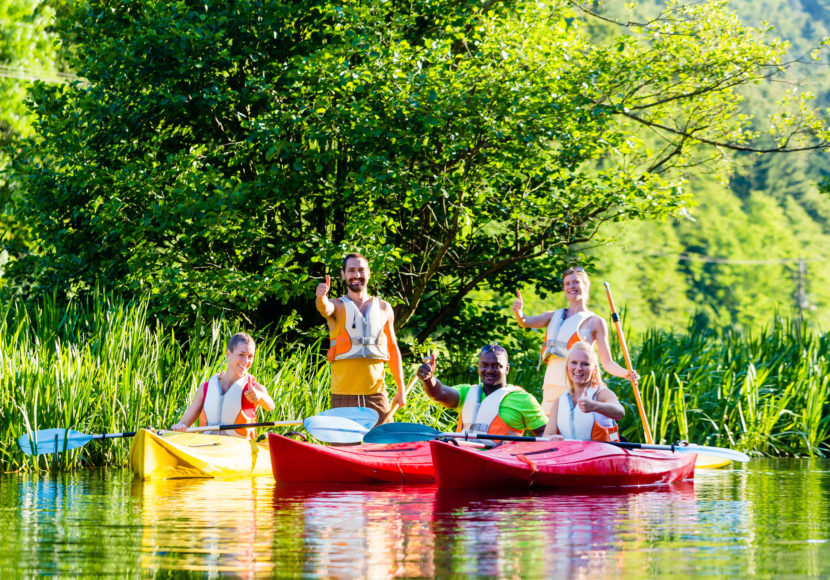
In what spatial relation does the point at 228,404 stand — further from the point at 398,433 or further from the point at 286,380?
the point at 286,380

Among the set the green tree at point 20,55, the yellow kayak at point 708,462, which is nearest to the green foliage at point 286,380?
the yellow kayak at point 708,462

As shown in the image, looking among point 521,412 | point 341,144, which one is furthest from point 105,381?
point 341,144

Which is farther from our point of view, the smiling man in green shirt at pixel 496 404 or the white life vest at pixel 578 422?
the smiling man in green shirt at pixel 496 404

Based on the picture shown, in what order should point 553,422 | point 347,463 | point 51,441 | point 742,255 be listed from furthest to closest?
point 742,255, point 51,441, point 553,422, point 347,463

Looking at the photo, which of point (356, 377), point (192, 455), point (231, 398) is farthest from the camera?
point (231, 398)

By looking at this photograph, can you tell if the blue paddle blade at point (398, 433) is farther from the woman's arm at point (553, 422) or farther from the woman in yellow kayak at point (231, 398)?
the woman in yellow kayak at point (231, 398)

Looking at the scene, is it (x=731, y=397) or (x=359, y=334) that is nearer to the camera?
(x=359, y=334)

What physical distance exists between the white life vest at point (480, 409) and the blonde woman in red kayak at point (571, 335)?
1.09ft

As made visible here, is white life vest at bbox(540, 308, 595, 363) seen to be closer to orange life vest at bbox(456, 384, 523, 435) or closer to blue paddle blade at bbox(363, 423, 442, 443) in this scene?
orange life vest at bbox(456, 384, 523, 435)

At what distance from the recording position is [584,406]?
7.02m

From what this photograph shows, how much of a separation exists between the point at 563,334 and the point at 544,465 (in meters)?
1.20

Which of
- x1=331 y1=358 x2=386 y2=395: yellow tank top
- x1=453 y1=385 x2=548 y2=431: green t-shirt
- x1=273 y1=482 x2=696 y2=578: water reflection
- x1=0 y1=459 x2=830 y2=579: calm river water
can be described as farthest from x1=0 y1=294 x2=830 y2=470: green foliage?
x1=453 y1=385 x2=548 y2=431: green t-shirt

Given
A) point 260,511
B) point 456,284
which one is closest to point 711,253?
point 456,284

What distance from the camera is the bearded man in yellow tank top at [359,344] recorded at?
25.3ft
